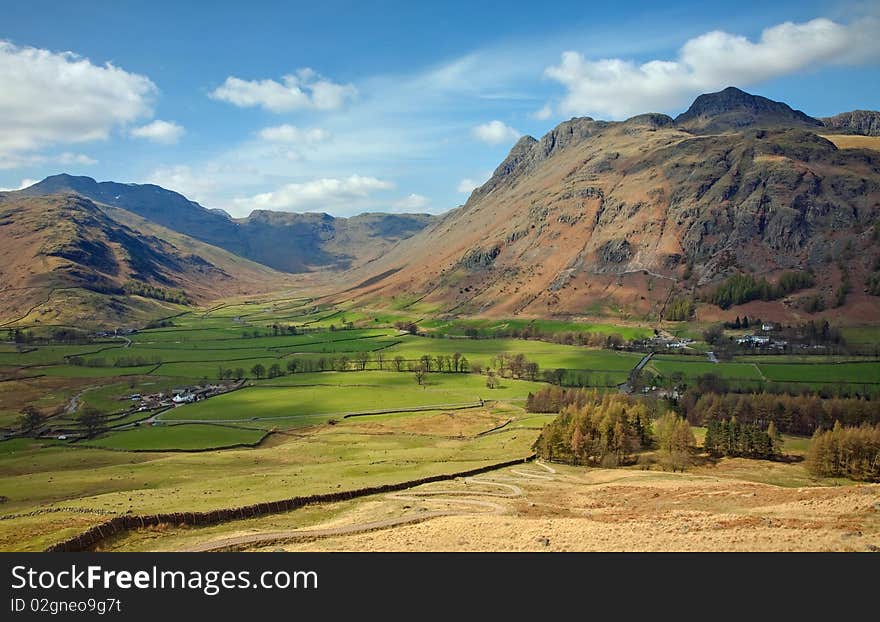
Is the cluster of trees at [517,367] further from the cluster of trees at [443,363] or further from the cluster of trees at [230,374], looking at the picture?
the cluster of trees at [230,374]

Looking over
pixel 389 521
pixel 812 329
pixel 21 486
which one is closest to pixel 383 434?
pixel 21 486

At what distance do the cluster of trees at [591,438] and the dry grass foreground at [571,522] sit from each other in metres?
21.0

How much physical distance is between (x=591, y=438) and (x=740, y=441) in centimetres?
2184

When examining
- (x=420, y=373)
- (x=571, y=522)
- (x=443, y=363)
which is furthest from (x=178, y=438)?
(x=443, y=363)

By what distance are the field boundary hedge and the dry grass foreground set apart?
1.54m

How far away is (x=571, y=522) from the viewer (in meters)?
42.3

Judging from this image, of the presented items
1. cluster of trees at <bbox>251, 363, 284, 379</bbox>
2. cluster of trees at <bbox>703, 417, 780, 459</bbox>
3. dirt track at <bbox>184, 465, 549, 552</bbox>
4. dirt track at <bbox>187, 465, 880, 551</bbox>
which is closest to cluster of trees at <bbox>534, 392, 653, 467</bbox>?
cluster of trees at <bbox>703, 417, 780, 459</bbox>

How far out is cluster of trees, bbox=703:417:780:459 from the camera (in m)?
86.1

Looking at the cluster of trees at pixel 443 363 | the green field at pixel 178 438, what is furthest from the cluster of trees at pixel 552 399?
the green field at pixel 178 438

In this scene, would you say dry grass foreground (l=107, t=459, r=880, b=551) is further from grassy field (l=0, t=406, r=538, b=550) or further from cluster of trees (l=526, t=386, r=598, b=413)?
cluster of trees (l=526, t=386, r=598, b=413)

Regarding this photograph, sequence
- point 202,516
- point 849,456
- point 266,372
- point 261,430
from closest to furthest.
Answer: point 202,516 < point 849,456 < point 261,430 < point 266,372

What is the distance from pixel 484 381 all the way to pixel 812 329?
113 m

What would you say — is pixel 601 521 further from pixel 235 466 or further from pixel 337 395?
pixel 337 395
